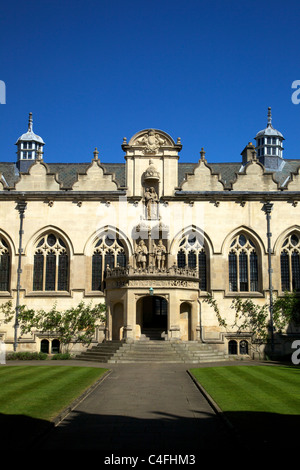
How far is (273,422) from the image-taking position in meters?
11.5

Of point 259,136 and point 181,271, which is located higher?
point 259,136

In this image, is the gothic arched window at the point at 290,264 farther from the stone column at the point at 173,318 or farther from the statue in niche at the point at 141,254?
the statue in niche at the point at 141,254


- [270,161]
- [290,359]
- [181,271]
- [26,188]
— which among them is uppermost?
[270,161]

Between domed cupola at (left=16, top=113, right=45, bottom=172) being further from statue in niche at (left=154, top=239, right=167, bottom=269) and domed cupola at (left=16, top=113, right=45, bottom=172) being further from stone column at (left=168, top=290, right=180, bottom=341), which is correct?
stone column at (left=168, top=290, right=180, bottom=341)

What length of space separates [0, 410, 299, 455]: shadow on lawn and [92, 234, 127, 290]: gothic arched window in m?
22.7

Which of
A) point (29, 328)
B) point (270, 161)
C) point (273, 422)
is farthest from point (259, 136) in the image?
point (273, 422)

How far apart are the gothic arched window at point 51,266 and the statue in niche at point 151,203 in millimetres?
6490

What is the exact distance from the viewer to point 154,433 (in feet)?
34.7

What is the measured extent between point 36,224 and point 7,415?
951 inches

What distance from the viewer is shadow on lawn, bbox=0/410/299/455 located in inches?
377

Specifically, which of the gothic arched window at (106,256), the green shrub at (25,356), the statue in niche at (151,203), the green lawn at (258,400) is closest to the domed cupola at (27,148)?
the gothic arched window at (106,256)

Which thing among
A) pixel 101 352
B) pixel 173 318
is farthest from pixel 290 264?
pixel 101 352

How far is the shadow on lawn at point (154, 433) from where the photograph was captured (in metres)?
9.58
